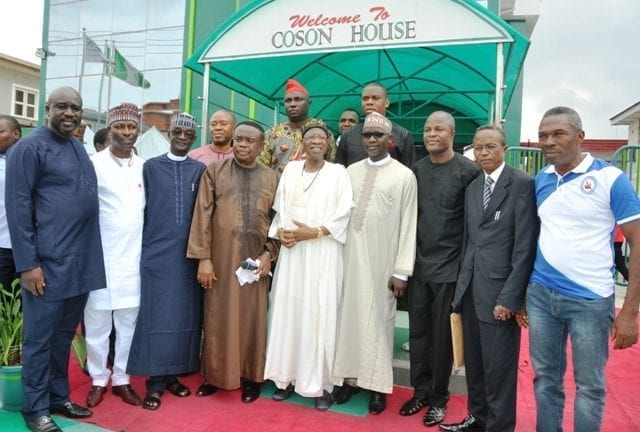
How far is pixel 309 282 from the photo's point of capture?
346cm

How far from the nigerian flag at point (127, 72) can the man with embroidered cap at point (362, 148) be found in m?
11.4

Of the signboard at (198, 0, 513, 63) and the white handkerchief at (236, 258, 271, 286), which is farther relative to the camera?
the signboard at (198, 0, 513, 63)

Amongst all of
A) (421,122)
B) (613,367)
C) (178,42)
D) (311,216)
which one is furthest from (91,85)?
A: (613,367)

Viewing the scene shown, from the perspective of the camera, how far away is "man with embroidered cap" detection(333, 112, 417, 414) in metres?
3.43

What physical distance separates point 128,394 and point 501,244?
2729 mm

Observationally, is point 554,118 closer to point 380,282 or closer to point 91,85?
point 380,282

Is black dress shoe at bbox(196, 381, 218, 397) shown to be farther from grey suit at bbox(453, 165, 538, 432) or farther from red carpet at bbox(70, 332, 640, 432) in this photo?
grey suit at bbox(453, 165, 538, 432)

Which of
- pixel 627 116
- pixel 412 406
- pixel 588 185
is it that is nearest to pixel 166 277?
pixel 412 406

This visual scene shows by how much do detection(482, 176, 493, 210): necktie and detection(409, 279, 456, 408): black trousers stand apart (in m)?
0.62

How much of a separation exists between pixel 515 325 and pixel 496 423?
590 mm

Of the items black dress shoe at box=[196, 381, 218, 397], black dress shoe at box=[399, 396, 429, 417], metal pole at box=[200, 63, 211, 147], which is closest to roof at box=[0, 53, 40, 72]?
metal pole at box=[200, 63, 211, 147]

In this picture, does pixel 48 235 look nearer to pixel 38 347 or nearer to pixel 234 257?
pixel 38 347

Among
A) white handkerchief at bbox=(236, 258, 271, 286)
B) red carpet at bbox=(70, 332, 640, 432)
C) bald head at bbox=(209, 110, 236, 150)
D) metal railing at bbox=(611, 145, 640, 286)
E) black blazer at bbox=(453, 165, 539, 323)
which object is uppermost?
metal railing at bbox=(611, 145, 640, 286)

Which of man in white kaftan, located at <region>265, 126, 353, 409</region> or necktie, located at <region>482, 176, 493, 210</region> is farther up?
necktie, located at <region>482, 176, 493, 210</region>
